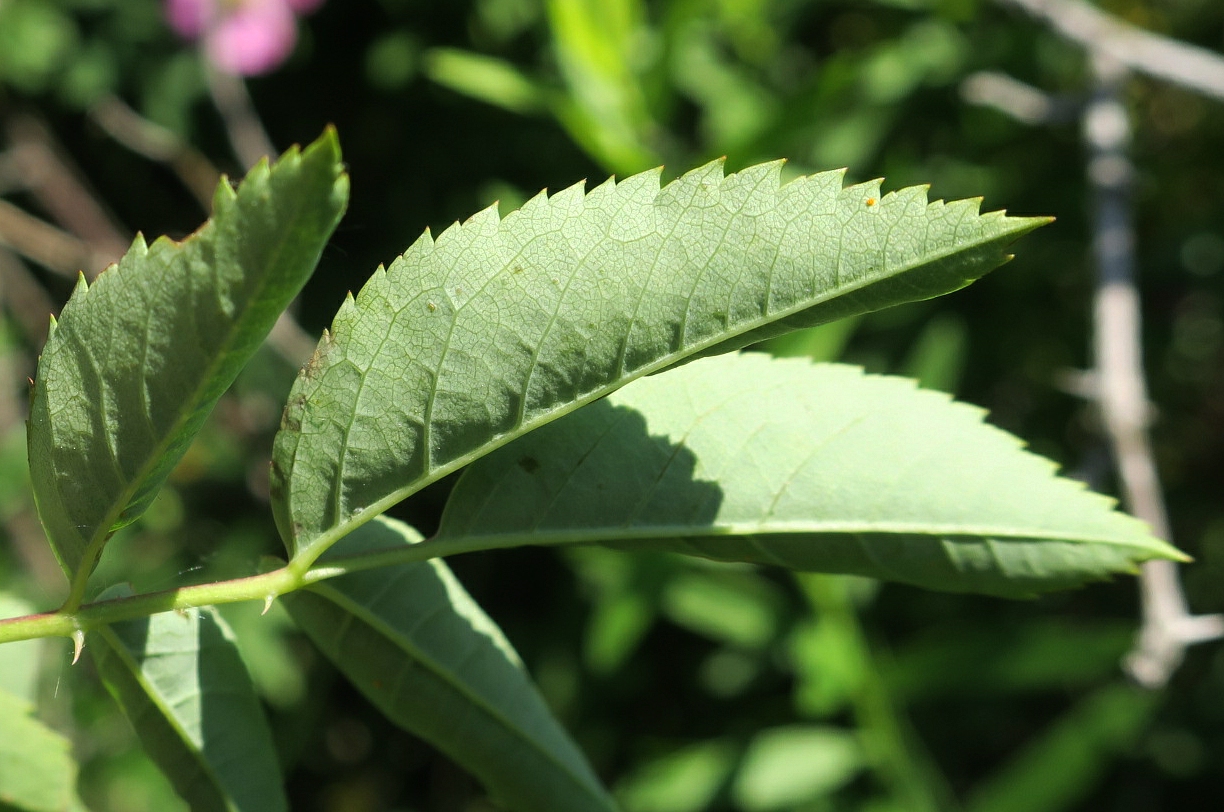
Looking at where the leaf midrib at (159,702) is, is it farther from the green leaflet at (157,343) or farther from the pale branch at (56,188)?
the pale branch at (56,188)

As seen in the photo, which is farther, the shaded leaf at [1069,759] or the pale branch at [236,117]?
the pale branch at [236,117]

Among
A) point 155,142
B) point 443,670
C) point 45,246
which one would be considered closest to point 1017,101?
point 443,670

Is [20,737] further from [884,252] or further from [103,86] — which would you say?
[103,86]

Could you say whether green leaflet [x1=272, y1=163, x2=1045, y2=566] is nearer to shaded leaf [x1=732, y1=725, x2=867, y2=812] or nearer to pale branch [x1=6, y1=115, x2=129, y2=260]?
shaded leaf [x1=732, y1=725, x2=867, y2=812]

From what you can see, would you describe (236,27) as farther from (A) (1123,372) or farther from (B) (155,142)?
(A) (1123,372)

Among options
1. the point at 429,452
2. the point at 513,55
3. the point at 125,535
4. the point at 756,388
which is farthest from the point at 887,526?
the point at 513,55

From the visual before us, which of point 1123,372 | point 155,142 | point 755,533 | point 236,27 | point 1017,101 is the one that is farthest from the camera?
point 155,142

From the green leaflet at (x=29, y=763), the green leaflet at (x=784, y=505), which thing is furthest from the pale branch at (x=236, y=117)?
the green leaflet at (x=784, y=505)
